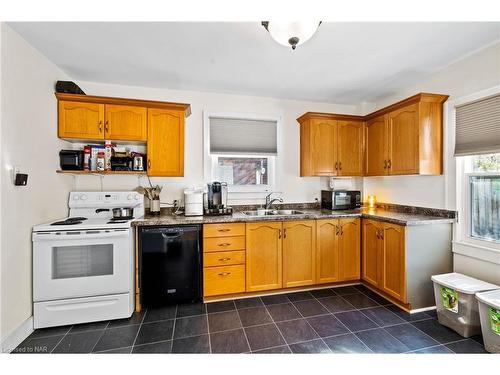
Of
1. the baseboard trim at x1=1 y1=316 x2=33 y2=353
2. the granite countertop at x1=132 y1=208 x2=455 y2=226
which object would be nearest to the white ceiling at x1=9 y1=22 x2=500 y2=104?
the granite countertop at x1=132 y1=208 x2=455 y2=226

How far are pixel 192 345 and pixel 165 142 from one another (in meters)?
1.99

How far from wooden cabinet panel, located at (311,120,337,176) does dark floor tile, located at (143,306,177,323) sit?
7.59ft

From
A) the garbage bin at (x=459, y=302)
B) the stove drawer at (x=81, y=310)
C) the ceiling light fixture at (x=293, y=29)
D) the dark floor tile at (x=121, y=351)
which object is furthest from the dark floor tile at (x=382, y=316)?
the ceiling light fixture at (x=293, y=29)

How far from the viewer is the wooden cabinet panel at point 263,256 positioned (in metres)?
2.67

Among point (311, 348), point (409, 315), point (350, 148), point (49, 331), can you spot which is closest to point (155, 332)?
point (49, 331)

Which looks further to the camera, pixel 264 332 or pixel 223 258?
pixel 223 258

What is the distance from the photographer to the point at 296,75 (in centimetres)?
270

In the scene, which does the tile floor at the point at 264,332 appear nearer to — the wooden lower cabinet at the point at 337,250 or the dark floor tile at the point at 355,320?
the dark floor tile at the point at 355,320

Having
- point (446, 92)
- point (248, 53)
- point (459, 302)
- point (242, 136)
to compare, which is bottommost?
point (459, 302)

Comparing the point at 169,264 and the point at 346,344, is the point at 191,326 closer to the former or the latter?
the point at 169,264

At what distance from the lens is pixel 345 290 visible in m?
2.89
